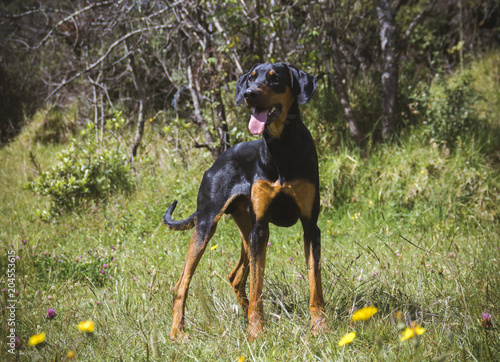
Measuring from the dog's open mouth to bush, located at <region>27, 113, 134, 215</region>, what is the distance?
138 inches

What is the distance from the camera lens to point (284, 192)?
2582 millimetres

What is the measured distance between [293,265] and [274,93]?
1.46 meters

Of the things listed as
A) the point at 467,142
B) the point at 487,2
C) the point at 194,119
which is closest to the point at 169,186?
the point at 194,119

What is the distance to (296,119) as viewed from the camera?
2664 mm

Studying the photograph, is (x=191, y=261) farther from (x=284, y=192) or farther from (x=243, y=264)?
(x=284, y=192)

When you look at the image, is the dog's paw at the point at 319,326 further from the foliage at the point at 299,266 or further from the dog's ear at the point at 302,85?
the dog's ear at the point at 302,85

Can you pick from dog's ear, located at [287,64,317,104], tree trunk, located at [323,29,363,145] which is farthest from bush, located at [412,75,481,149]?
dog's ear, located at [287,64,317,104]

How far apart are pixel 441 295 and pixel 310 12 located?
4021mm

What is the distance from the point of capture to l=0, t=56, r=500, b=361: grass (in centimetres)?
227

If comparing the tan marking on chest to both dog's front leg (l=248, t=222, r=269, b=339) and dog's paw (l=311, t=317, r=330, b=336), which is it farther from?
dog's paw (l=311, t=317, r=330, b=336)

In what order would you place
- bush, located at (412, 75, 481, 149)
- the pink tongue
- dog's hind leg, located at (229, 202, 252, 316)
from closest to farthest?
the pink tongue
dog's hind leg, located at (229, 202, 252, 316)
bush, located at (412, 75, 481, 149)

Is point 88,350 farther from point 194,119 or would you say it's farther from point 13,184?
point 13,184

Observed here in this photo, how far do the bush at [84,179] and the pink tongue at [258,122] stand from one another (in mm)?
3502

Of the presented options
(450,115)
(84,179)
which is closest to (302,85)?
(450,115)
